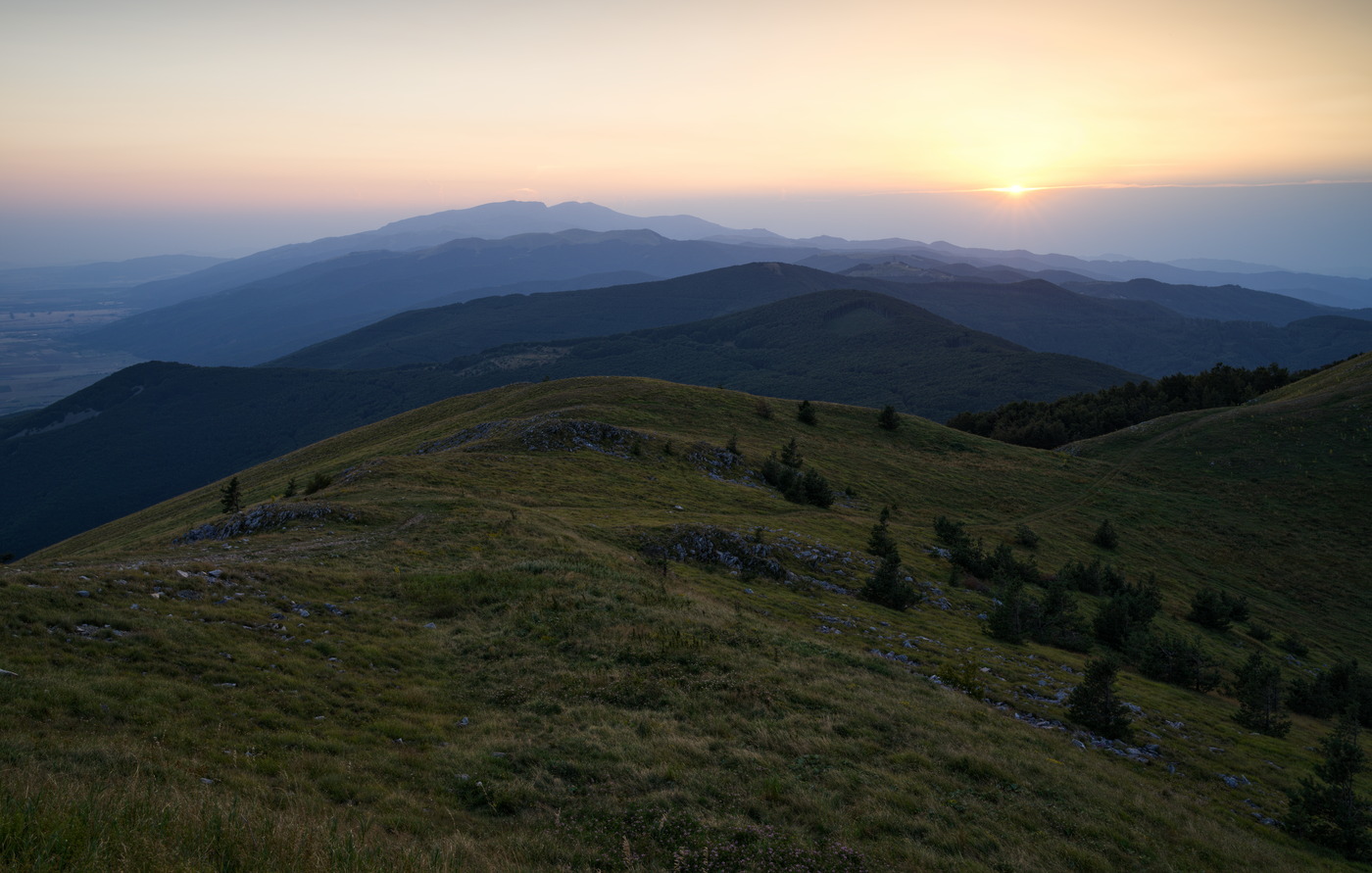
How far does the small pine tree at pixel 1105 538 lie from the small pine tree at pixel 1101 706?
33294 millimetres

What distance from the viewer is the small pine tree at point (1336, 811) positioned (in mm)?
13219

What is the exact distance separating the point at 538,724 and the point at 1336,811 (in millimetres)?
18350

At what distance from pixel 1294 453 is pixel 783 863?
8030cm

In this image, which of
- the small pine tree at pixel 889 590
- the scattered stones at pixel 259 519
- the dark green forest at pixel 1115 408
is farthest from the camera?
the dark green forest at pixel 1115 408

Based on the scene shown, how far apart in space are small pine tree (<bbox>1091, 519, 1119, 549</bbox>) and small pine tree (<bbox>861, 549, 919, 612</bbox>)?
2805cm

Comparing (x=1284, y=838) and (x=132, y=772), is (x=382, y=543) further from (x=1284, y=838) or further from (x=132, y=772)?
(x=1284, y=838)

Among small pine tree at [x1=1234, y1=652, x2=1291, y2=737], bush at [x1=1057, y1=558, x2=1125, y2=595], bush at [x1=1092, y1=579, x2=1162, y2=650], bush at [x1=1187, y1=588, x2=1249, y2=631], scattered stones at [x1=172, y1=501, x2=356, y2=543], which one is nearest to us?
small pine tree at [x1=1234, y1=652, x2=1291, y2=737]

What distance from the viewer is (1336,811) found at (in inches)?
528

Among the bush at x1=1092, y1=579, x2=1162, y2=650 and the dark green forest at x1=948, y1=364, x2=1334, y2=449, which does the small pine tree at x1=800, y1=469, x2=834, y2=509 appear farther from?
the dark green forest at x1=948, y1=364, x2=1334, y2=449

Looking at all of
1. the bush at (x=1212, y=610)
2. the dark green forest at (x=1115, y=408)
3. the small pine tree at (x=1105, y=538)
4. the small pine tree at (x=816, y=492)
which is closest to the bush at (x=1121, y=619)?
the bush at (x=1212, y=610)

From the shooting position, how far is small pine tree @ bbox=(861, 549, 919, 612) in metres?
26.4

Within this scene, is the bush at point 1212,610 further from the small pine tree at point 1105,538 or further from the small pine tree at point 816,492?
the small pine tree at point 816,492

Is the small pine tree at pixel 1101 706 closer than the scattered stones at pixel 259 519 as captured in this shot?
Yes

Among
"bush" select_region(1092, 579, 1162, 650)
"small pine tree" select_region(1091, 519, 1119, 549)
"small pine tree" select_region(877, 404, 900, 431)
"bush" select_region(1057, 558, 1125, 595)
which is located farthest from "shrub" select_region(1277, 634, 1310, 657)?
"small pine tree" select_region(877, 404, 900, 431)
